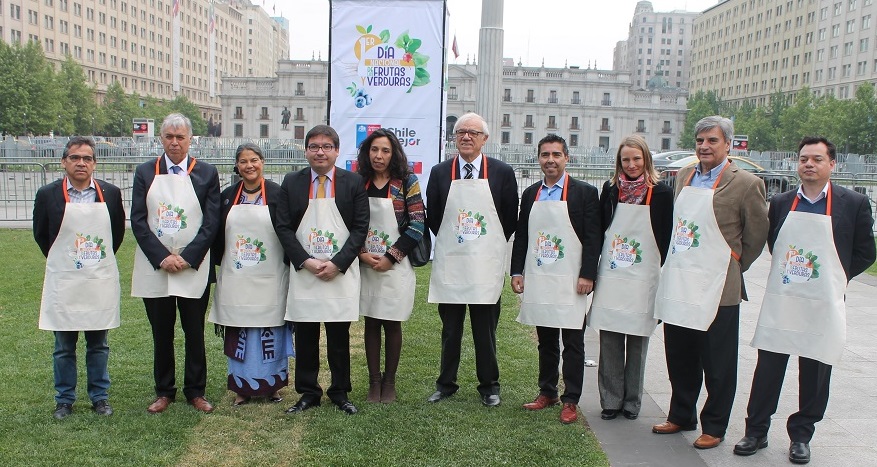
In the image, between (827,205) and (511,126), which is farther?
(511,126)

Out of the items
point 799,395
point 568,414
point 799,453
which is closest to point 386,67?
point 568,414

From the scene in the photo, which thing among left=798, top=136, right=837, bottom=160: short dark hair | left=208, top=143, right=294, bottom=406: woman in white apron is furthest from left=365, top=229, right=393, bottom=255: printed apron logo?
left=798, top=136, right=837, bottom=160: short dark hair

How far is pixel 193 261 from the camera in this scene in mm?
4973

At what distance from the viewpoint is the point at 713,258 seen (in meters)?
4.57

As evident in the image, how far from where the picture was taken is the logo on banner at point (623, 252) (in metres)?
4.98

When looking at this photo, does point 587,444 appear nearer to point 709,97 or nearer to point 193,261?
point 193,261

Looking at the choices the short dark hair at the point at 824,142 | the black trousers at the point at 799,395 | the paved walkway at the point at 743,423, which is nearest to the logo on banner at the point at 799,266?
the black trousers at the point at 799,395

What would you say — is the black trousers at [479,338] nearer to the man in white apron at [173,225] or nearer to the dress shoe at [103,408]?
the man in white apron at [173,225]

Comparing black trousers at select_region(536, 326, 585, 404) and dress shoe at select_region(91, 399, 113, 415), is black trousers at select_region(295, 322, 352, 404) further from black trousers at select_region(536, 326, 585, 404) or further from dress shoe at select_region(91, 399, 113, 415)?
black trousers at select_region(536, 326, 585, 404)

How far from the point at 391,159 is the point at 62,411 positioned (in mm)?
2880

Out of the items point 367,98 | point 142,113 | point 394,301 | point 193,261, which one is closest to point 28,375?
point 193,261

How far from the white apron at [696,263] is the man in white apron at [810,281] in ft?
1.21

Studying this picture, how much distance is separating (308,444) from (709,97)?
100997 millimetres

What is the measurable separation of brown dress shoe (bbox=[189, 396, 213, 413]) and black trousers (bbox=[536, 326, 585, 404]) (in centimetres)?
245
